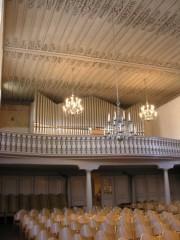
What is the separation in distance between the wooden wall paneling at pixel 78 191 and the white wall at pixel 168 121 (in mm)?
6407

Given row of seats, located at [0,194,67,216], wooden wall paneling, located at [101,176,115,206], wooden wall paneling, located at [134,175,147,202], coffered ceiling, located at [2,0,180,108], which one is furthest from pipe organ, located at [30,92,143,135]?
wooden wall paneling, located at [134,175,147,202]

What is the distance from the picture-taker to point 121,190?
1702cm

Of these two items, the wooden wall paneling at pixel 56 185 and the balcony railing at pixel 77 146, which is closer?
the balcony railing at pixel 77 146

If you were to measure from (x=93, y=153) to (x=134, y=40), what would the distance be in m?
5.25

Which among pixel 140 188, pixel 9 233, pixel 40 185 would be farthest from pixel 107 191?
pixel 9 233

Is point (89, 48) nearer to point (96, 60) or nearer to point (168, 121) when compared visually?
point (96, 60)

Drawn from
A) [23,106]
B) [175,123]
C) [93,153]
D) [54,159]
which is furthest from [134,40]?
[23,106]

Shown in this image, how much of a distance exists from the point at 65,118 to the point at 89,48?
5.70m

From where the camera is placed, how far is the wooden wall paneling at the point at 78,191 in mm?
15734

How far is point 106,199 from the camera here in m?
16.4

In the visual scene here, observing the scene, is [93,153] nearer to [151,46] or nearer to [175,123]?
[151,46]

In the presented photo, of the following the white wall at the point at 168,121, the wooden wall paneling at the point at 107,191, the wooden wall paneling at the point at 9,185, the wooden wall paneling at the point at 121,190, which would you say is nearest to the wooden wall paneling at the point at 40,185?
the wooden wall paneling at the point at 9,185

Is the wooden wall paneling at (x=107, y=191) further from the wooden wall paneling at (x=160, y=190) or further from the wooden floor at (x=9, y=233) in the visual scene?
the wooden floor at (x=9, y=233)

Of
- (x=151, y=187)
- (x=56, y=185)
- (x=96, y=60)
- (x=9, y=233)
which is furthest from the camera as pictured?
(x=151, y=187)
